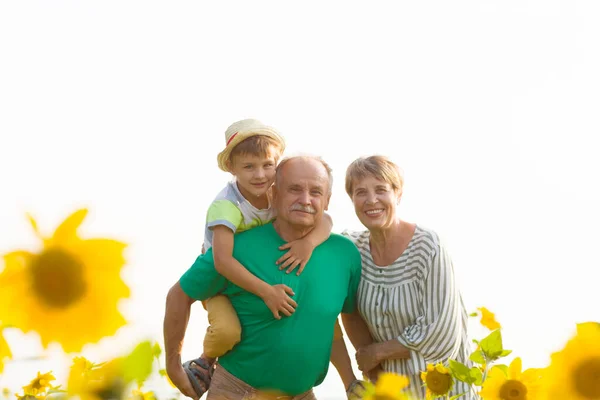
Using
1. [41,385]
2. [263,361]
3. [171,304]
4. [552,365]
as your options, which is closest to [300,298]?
[263,361]

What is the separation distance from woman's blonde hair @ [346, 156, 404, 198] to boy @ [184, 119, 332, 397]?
0.24 m

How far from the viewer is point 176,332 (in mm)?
3359

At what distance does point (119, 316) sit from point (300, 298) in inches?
90.8

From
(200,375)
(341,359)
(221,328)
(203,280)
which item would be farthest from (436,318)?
Answer: (200,375)

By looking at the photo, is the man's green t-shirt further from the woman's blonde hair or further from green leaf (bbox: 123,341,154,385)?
green leaf (bbox: 123,341,154,385)

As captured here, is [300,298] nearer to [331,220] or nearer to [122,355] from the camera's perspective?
[331,220]

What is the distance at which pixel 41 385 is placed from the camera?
321 centimetres

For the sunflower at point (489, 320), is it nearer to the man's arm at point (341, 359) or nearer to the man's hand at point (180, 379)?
the man's arm at point (341, 359)

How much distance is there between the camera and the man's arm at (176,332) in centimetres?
334

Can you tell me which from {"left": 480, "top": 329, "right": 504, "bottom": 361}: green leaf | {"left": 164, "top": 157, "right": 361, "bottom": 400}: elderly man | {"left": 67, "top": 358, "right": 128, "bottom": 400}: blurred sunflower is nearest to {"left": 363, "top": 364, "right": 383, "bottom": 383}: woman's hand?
{"left": 164, "top": 157, "right": 361, "bottom": 400}: elderly man

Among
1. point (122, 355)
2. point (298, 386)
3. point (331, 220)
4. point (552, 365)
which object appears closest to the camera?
point (122, 355)

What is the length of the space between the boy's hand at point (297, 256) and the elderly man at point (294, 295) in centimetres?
4

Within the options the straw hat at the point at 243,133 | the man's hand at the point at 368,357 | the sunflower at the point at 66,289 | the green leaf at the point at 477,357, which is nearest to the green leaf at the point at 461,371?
the green leaf at the point at 477,357

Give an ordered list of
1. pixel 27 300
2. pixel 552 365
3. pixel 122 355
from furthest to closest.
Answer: pixel 552 365
pixel 27 300
pixel 122 355
